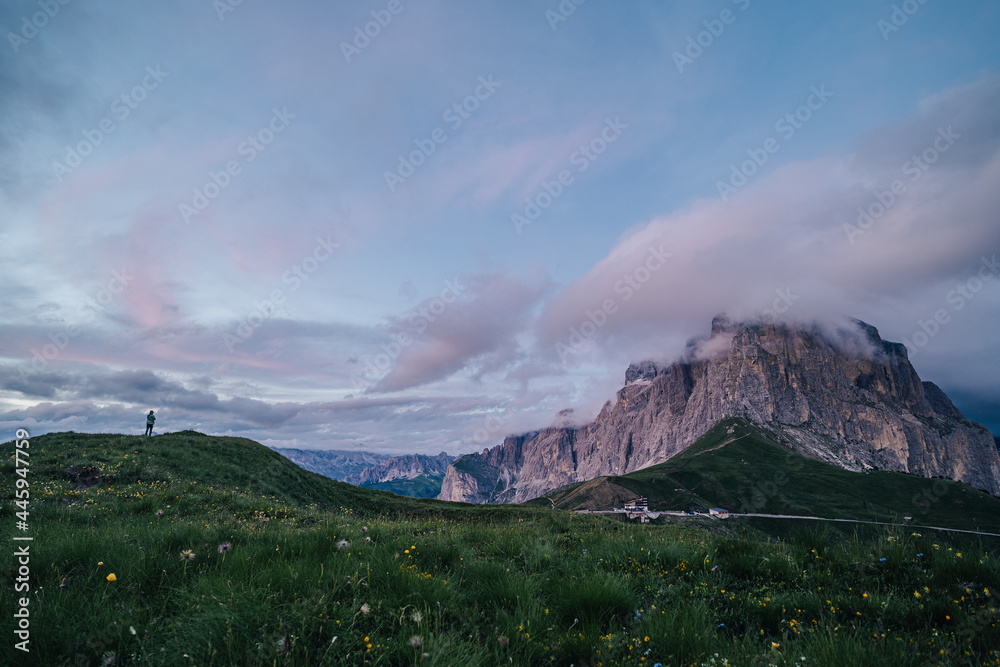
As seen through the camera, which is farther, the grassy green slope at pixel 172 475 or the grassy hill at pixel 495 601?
the grassy green slope at pixel 172 475

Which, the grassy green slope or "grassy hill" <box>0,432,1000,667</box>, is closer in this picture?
"grassy hill" <box>0,432,1000,667</box>

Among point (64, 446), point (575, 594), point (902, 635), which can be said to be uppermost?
point (64, 446)

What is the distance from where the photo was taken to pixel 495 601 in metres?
5.50

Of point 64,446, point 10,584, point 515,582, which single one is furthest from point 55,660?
point 64,446

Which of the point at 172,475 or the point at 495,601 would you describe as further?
the point at 172,475

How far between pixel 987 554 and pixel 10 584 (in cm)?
1303

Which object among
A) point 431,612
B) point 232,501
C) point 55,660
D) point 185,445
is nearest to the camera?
point 55,660

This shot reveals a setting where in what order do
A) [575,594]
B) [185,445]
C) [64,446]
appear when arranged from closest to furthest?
[575,594]
[64,446]
[185,445]

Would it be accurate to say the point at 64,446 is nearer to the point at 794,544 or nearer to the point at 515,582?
the point at 515,582

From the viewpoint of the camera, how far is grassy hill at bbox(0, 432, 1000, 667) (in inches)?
157

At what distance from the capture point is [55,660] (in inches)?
149

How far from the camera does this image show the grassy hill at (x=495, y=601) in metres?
3.98

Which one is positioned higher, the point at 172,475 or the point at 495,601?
the point at 172,475

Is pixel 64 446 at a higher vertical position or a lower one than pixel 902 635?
higher
